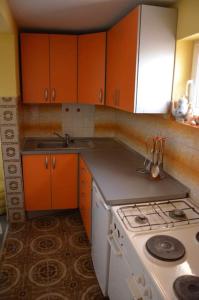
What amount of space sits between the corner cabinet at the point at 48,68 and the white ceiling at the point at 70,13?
130mm

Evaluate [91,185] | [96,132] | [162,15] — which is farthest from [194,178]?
[96,132]

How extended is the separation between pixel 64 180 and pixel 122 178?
1.06 m

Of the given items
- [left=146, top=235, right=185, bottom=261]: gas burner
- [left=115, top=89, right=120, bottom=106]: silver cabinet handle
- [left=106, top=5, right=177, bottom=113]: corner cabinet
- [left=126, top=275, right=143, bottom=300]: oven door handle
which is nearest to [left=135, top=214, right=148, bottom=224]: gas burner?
[left=146, top=235, right=185, bottom=261]: gas burner

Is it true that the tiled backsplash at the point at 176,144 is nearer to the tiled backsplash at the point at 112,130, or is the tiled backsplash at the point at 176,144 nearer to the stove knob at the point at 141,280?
the tiled backsplash at the point at 112,130

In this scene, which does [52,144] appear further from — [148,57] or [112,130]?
[148,57]

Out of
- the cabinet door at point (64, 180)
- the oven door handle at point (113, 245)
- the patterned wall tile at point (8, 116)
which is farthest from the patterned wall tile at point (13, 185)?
the oven door handle at point (113, 245)

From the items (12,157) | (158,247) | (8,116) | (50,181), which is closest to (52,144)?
(50,181)

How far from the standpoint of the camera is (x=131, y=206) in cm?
156

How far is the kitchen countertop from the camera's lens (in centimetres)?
164

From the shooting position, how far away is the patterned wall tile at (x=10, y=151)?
252 centimetres

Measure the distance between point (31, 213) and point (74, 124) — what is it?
125 cm

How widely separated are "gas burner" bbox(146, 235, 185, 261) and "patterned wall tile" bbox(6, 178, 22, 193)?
1858 millimetres

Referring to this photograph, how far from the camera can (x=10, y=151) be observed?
2541mm

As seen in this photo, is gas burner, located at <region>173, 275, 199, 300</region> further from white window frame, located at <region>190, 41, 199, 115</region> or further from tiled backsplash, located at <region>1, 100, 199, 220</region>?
white window frame, located at <region>190, 41, 199, 115</region>
